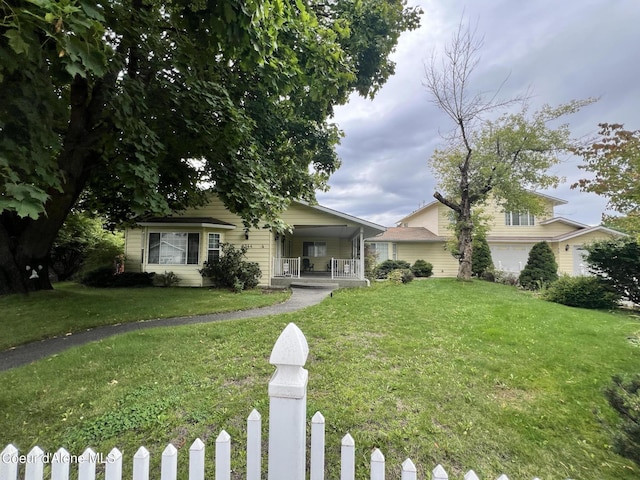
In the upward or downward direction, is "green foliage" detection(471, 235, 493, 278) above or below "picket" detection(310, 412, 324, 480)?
above

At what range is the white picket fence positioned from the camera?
1376 mm

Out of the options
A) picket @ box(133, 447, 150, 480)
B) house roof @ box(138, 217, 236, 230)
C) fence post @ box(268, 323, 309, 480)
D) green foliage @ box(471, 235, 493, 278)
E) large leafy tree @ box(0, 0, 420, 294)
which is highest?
large leafy tree @ box(0, 0, 420, 294)

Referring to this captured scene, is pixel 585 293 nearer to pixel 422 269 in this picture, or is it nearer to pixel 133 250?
pixel 422 269

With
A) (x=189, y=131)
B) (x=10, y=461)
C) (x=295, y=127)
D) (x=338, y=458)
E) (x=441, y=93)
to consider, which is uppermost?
(x=441, y=93)

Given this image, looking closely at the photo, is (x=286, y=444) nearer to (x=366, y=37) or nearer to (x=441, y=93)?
(x=366, y=37)

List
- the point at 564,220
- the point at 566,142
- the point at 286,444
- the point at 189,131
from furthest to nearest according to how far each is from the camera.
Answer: the point at 564,220, the point at 566,142, the point at 189,131, the point at 286,444

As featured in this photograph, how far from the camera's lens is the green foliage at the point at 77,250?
14.2 meters

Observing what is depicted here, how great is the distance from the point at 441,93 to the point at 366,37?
6.85m

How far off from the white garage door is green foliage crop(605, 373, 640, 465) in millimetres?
21419

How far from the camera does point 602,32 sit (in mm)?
7234

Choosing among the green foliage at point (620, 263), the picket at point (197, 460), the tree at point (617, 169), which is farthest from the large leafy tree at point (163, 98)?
the green foliage at point (620, 263)

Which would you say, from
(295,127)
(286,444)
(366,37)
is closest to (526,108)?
(366,37)

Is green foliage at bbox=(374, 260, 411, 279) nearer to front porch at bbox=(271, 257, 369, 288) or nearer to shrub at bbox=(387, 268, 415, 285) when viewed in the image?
shrub at bbox=(387, 268, 415, 285)

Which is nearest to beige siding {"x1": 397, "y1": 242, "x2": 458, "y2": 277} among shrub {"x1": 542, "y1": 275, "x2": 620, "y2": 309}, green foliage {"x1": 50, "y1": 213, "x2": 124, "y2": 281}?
shrub {"x1": 542, "y1": 275, "x2": 620, "y2": 309}
